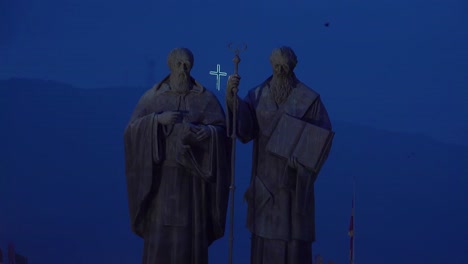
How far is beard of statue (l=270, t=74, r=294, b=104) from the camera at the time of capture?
4.88m

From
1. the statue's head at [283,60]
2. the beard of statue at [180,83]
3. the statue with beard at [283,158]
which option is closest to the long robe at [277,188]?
the statue with beard at [283,158]

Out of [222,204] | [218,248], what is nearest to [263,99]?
[222,204]

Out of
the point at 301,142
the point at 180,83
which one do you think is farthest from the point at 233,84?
the point at 301,142

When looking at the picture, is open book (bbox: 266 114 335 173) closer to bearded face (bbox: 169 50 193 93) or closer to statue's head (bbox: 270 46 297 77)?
statue's head (bbox: 270 46 297 77)

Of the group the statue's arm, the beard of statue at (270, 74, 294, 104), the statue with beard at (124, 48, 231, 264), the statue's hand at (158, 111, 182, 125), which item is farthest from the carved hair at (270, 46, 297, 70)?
the statue's hand at (158, 111, 182, 125)

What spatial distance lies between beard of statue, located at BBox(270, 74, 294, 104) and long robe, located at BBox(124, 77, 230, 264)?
0.44m

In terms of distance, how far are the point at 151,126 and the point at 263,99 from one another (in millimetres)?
849

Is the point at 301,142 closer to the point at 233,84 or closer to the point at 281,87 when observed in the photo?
the point at 281,87

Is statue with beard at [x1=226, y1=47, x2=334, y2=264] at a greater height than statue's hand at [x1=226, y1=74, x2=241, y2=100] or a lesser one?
lesser

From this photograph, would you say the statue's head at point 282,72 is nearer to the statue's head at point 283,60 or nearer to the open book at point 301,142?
the statue's head at point 283,60

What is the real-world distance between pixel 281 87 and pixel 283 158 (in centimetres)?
54

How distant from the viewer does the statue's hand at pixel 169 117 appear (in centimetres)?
463

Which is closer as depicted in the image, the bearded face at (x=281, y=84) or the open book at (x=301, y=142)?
the open book at (x=301, y=142)

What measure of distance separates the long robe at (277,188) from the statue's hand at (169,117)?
1.43 ft
